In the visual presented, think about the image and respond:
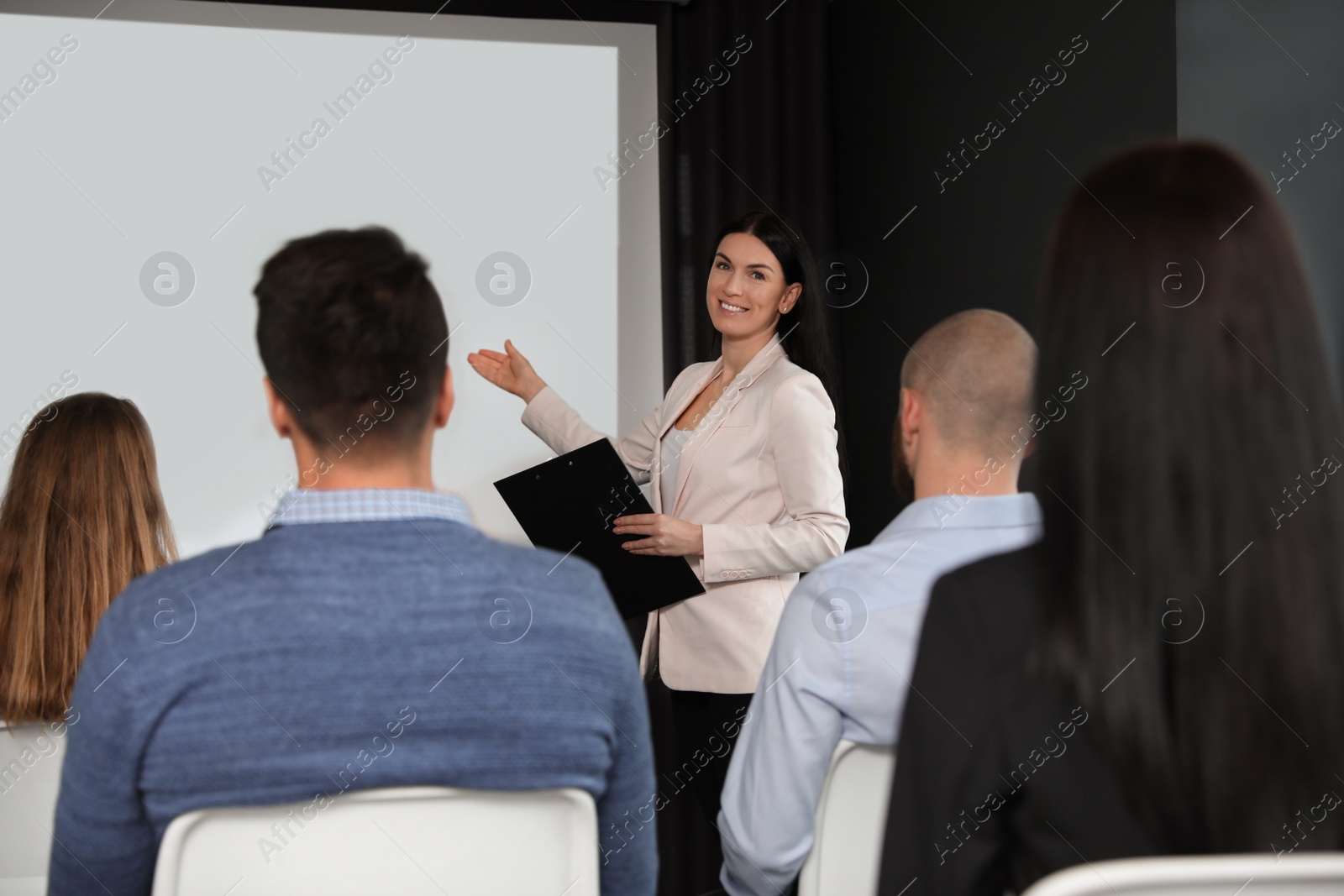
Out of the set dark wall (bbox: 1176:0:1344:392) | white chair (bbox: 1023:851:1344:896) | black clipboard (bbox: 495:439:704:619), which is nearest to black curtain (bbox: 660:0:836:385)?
black clipboard (bbox: 495:439:704:619)

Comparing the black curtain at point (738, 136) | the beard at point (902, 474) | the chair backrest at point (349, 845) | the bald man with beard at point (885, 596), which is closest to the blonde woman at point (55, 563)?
the chair backrest at point (349, 845)

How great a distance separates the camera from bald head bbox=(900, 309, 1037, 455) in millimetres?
1277

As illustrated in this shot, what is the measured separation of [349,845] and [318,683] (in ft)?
0.44

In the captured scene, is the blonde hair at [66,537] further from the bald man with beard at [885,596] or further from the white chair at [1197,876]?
the white chair at [1197,876]

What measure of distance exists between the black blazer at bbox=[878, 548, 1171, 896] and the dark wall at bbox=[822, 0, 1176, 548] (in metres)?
1.47

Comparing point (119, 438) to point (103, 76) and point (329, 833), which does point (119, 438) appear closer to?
point (329, 833)

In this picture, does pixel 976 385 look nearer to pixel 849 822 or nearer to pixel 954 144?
pixel 849 822

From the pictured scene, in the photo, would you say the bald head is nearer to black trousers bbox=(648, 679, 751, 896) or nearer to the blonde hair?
the blonde hair

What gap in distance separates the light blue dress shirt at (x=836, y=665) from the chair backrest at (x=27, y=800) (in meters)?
0.93

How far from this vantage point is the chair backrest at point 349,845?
0.82m

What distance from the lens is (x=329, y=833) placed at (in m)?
0.83

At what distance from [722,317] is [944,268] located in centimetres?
88

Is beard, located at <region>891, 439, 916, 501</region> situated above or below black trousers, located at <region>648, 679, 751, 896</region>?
above

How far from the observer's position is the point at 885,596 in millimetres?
1164
